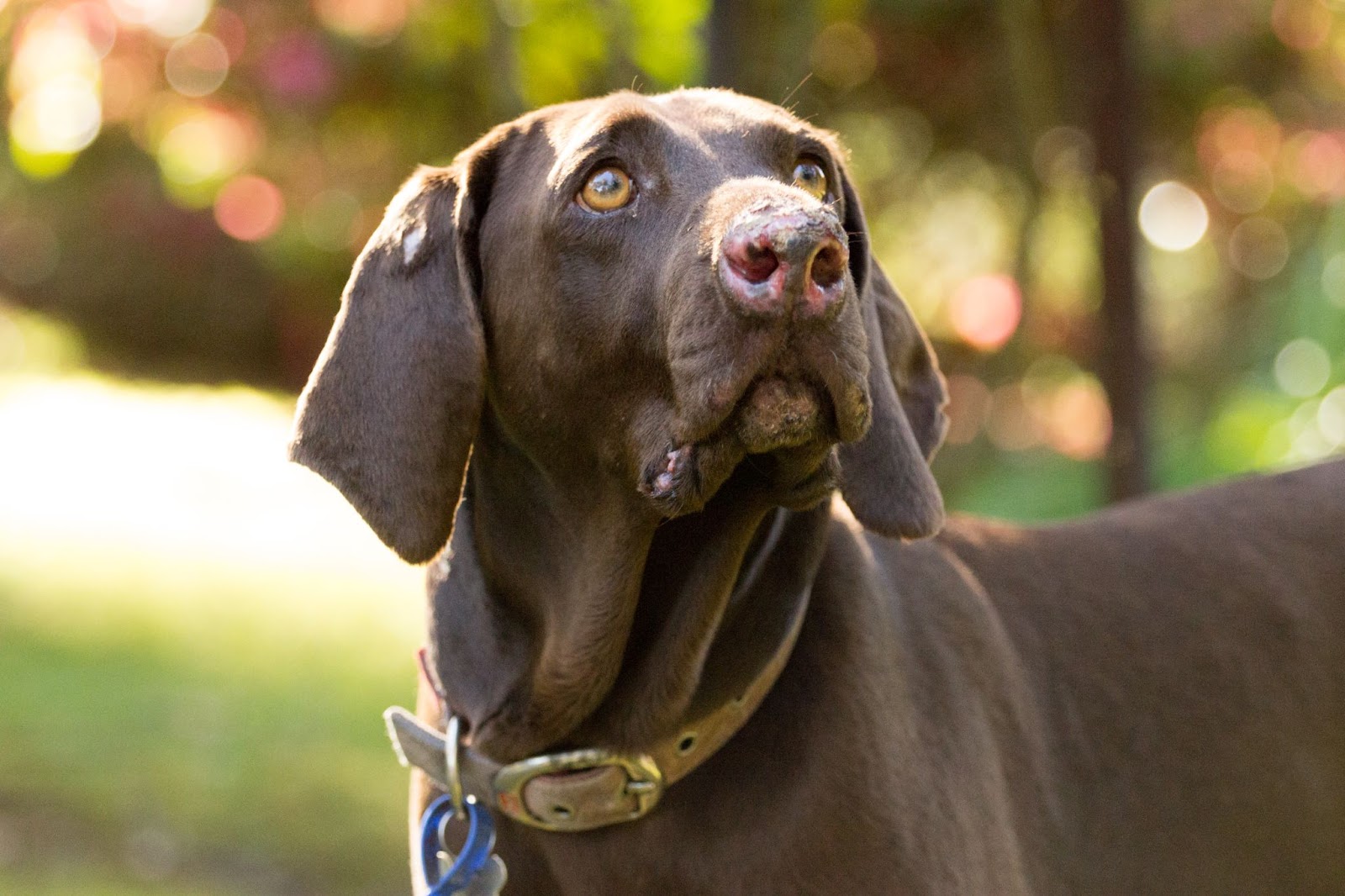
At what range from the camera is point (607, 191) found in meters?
2.66

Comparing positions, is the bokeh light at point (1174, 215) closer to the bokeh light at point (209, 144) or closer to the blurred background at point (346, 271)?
the blurred background at point (346, 271)

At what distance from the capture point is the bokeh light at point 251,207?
11766mm

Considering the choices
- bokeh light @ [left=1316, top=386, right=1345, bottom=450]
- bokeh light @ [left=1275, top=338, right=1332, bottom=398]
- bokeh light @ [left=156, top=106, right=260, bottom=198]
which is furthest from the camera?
bokeh light @ [left=156, top=106, right=260, bottom=198]

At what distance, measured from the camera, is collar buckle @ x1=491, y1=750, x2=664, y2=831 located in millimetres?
2713

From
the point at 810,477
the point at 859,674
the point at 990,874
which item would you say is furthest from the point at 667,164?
the point at 990,874

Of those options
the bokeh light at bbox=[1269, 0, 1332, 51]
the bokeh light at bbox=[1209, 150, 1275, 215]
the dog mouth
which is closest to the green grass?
the dog mouth

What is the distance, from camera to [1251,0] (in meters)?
9.35

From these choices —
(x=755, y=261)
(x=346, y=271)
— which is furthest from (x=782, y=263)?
(x=346, y=271)

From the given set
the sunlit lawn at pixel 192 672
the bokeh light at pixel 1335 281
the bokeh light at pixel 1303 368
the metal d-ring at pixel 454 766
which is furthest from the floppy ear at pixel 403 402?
the bokeh light at pixel 1335 281

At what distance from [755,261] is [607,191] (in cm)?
45

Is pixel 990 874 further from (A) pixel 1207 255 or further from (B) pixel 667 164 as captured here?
(A) pixel 1207 255

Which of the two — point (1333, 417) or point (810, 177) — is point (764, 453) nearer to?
point (810, 177)

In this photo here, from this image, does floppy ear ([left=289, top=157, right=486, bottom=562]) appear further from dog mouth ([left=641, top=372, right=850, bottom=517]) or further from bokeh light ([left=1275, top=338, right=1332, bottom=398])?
bokeh light ([left=1275, top=338, right=1332, bottom=398])

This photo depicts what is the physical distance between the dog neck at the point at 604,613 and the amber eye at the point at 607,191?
Answer: 1.61 feet
